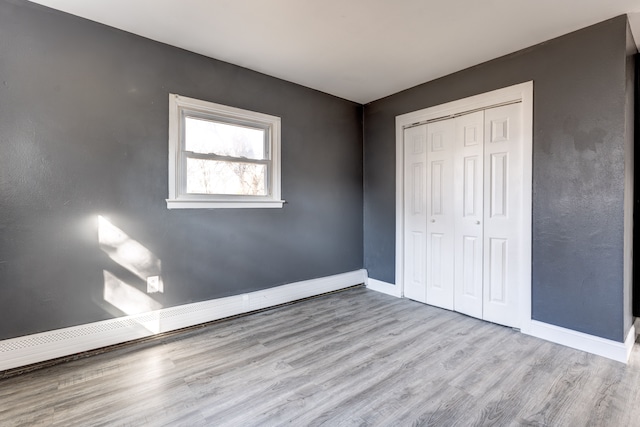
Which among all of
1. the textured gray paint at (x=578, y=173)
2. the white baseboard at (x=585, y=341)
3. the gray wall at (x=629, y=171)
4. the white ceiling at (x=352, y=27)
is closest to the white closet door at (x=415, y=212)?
the white ceiling at (x=352, y=27)

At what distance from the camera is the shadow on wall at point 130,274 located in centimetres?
235

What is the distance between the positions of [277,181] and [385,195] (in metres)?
1.47

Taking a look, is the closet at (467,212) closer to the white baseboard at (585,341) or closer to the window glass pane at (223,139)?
the white baseboard at (585,341)

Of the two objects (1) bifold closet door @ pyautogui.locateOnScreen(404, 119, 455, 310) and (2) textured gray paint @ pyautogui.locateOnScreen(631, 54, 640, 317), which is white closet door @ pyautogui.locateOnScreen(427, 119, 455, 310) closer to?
(1) bifold closet door @ pyautogui.locateOnScreen(404, 119, 455, 310)

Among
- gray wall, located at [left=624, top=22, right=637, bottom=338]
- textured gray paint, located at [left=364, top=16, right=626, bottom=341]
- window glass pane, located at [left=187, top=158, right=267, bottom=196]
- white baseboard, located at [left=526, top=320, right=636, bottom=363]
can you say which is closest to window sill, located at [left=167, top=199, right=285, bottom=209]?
window glass pane, located at [left=187, top=158, right=267, bottom=196]

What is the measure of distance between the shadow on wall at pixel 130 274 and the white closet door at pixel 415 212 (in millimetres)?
2724

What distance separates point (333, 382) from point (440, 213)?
2168mm

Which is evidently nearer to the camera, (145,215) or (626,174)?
(626,174)

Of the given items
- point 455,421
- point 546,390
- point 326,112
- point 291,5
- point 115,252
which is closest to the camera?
point 455,421

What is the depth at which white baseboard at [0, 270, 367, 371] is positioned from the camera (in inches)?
80.9

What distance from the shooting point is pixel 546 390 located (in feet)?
6.03

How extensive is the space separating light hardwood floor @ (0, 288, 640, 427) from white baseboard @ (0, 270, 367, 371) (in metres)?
0.13

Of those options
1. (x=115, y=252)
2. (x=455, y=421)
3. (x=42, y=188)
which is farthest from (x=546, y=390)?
(x=42, y=188)

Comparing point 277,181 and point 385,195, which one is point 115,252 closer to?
point 277,181
